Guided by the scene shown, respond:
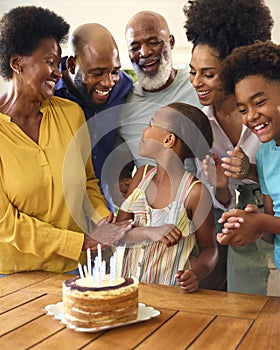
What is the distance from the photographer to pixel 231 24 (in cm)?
215

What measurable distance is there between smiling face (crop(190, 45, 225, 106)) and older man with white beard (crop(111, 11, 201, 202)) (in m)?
0.21

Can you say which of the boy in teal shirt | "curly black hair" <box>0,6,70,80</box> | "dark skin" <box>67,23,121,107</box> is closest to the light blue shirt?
the boy in teal shirt

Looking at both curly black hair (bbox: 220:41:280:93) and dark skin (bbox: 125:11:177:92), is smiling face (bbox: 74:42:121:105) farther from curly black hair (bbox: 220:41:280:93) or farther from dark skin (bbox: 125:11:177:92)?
curly black hair (bbox: 220:41:280:93)

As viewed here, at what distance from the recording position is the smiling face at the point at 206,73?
2096 millimetres

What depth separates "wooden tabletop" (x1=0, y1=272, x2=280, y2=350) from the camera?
1.35m

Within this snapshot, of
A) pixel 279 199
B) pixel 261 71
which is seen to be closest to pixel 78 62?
pixel 261 71

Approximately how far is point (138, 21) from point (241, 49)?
63 cm

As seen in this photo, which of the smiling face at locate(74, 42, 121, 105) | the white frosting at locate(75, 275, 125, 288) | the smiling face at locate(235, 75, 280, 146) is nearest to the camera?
the white frosting at locate(75, 275, 125, 288)

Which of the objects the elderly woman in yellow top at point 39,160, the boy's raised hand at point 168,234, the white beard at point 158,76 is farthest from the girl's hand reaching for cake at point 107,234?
the white beard at point 158,76

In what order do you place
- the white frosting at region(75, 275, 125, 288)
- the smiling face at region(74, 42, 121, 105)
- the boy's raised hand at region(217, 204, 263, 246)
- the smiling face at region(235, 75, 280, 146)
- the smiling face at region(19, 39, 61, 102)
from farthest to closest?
the smiling face at region(74, 42, 121, 105) < the smiling face at region(19, 39, 61, 102) < the smiling face at region(235, 75, 280, 146) < the boy's raised hand at region(217, 204, 263, 246) < the white frosting at region(75, 275, 125, 288)

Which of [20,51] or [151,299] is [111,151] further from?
[151,299]

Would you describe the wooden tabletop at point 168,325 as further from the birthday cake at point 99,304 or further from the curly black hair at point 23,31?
the curly black hair at point 23,31

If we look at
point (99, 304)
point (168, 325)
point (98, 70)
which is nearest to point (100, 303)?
point (99, 304)

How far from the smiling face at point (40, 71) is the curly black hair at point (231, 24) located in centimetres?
54
